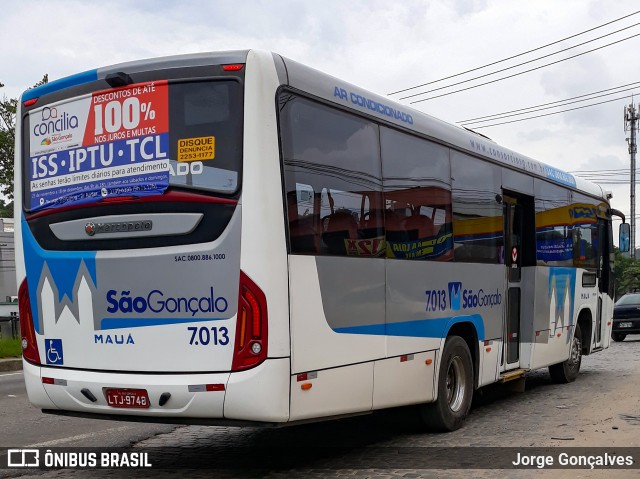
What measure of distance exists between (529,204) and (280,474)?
6.13 m

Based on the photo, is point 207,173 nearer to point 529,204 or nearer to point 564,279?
point 529,204

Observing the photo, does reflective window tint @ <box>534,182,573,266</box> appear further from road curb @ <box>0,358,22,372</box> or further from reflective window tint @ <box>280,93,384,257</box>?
road curb @ <box>0,358,22,372</box>

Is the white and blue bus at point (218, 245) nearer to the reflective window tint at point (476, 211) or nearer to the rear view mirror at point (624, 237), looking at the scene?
the reflective window tint at point (476, 211)

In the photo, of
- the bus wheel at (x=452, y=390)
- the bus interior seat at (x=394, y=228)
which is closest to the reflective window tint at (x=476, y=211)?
the bus wheel at (x=452, y=390)

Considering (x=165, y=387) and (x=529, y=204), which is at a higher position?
(x=529, y=204)

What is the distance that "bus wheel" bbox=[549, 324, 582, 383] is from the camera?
12891mm

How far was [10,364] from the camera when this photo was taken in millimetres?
16938

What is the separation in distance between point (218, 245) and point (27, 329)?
2067 millimetres

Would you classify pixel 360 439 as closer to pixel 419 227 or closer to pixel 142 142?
pixel 419 227

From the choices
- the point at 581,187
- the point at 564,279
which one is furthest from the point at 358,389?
the point at 581,187

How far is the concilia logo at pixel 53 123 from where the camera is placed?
6.84 m

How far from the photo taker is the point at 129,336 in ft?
20.9

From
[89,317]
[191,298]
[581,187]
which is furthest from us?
[581,187]

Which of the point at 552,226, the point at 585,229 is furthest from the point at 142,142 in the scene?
the point at 585,229
